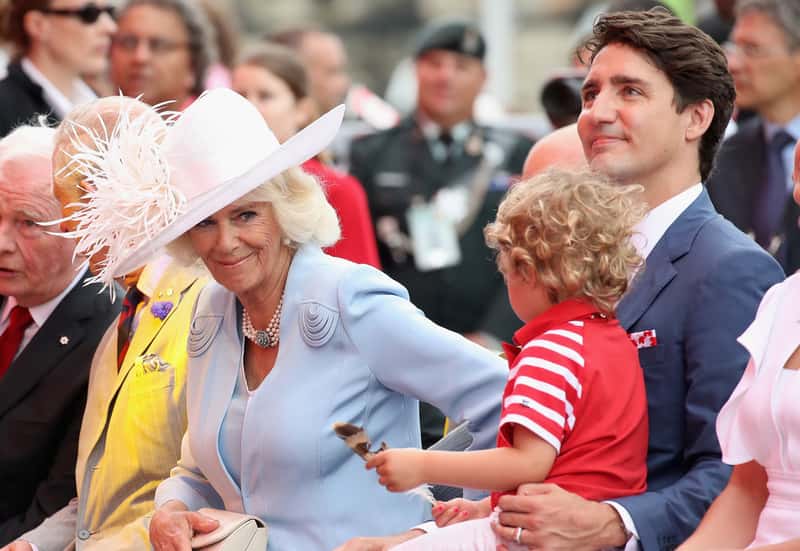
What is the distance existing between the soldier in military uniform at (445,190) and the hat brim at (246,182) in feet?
10.3

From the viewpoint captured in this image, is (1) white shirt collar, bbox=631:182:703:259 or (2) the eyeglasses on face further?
(2) the eyeglasses on face

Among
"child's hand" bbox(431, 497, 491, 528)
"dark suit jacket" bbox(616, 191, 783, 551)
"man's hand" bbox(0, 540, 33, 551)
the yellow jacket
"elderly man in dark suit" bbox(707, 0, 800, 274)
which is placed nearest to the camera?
"dark suit jacket" bbox(616, 191, 783, 551)

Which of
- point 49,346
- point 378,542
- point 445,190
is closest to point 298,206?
point 378,542

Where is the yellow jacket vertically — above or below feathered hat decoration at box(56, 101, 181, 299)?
below

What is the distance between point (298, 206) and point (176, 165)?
13.1 inches

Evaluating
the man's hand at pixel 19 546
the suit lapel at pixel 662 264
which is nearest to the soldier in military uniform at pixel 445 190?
the man's hand at pixel 19 546

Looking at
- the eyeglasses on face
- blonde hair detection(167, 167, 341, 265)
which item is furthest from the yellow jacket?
the eyeglasses on face

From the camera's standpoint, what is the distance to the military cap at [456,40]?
24.8ft

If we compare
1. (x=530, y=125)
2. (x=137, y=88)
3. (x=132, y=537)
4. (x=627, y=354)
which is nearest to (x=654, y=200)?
(x=627, y=354)

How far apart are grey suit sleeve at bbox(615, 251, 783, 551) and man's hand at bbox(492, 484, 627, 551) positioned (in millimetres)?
64

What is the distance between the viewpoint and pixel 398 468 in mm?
2854

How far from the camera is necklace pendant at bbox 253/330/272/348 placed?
351 cm

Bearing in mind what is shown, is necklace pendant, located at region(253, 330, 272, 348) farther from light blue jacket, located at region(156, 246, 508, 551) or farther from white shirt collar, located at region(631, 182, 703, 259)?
white shirt collar, located at region(631, 182, 703, 259)

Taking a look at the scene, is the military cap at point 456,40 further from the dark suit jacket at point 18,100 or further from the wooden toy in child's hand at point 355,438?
the wooden toy in child's hand at point 355,438
